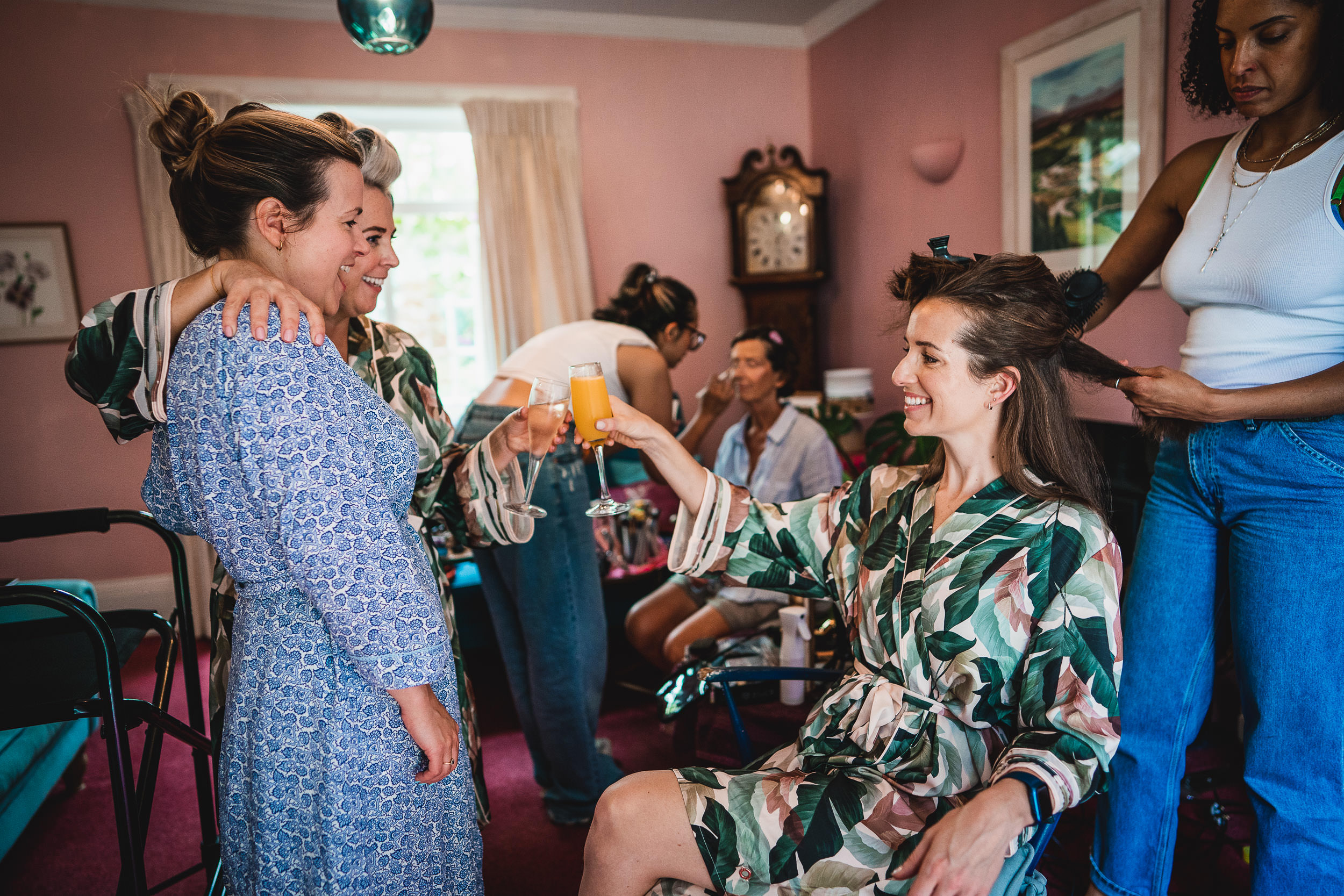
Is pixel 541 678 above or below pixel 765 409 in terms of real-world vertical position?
below

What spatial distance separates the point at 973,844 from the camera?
1050 millimetres

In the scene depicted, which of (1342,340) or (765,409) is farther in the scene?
(765,409)

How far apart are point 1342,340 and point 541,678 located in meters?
1.91

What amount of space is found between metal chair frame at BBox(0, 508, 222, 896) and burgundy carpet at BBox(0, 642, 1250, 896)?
624mm

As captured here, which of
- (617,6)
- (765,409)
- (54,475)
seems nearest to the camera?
(765,409)

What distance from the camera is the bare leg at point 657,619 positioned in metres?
2.96

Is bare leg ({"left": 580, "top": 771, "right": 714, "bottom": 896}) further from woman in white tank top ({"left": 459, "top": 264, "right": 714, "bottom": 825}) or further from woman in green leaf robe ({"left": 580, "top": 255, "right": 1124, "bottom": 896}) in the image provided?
woman in white tank top ({"left": 459, "top": 264, "right": 714, "bottom": 825})

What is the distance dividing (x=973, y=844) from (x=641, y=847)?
18.1 inches

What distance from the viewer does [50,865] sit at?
7.56 feet

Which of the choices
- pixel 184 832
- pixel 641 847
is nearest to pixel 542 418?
pixel 641 847

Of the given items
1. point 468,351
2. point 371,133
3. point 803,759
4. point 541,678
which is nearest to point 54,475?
point 468,351

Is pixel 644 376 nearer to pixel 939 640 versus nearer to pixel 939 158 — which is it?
pixel 939 640

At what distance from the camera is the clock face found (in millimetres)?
4891

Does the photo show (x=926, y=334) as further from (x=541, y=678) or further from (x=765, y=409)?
(x=765, y=409)
